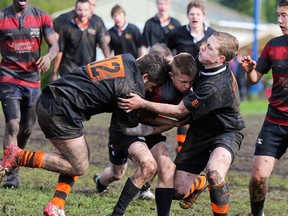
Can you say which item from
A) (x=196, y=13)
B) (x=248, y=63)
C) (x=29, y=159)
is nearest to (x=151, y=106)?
(x=248, y=63)

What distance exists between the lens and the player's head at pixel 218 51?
674 cm

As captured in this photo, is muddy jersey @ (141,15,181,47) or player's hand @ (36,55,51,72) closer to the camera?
player's hand @ (36,55,51,72)

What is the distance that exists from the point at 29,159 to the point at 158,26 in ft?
20.9

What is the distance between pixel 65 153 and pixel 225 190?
4.93ft

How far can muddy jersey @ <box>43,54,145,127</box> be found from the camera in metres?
6.57

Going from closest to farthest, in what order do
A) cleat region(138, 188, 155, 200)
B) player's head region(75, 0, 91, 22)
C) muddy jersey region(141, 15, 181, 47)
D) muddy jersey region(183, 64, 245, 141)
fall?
muddy jersey region(183, 64, 245, 141)
cleat region(138, 188, 155, 200)
player's head region(75, 0, 91, 22)
muddy jersey region(141, 15, 181, 47)

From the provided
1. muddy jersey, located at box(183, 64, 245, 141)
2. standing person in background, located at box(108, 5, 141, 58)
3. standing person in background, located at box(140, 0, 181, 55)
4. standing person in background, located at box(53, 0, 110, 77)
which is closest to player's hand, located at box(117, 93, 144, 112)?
muddy jersey, located at box(183, 64, 245, 141)

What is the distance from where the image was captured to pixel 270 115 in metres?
7.32

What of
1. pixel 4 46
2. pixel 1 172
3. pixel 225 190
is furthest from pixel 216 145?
pixel 4 46

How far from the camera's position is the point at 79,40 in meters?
12.4

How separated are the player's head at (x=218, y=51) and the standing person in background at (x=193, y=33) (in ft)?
11.2

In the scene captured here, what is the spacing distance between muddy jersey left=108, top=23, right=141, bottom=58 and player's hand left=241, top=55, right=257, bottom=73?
6839 millimetres

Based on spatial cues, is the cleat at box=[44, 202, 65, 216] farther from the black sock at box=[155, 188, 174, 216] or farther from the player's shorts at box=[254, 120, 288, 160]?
the player's shorts at box=[254, 120, 288, 160]

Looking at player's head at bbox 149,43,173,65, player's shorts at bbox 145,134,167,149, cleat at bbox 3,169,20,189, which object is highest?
player's head at bbox 149,43,173,65
